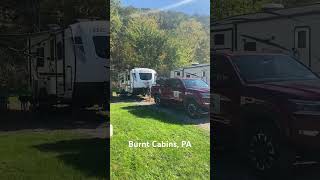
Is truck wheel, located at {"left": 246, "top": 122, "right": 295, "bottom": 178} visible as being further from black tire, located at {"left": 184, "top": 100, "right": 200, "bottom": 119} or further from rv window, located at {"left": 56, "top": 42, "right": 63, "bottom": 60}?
rv window, located at {"left": 56, "top": 42, "right": 63, "bottom": 60}

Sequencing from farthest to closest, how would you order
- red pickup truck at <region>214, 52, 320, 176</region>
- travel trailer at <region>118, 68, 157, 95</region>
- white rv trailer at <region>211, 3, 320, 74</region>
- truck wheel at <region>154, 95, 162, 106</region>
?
truck wheel at <region>154, 95, 162, 106</region>, travel trailer at <region>118, 68, 157, 95</region>, white rv trailer at <region>211, 3, 320, 74</region>, red pickup truck at <region>214, 52, 320, 176</region>

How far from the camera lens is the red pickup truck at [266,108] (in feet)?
15.3

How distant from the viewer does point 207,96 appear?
5.00 metres

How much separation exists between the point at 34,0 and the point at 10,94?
0.93 metres

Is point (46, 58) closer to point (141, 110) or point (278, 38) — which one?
point (141, 110)

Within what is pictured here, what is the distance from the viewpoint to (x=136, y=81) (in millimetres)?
4895

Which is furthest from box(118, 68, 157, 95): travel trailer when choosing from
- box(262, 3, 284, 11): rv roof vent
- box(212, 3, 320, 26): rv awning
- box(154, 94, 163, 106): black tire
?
box(262, 3, 284, 11): rv roof vent

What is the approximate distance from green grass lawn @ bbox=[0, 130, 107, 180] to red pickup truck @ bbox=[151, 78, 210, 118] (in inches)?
29.8

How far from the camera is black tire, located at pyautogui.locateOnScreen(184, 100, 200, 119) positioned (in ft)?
16.4

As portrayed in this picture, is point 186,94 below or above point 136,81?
below

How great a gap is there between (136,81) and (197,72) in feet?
1.88

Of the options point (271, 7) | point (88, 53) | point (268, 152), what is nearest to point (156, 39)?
point (88, 53)

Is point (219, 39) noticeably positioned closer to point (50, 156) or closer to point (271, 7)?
point (271, 7)

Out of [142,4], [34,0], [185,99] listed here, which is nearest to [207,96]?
[185,99]
